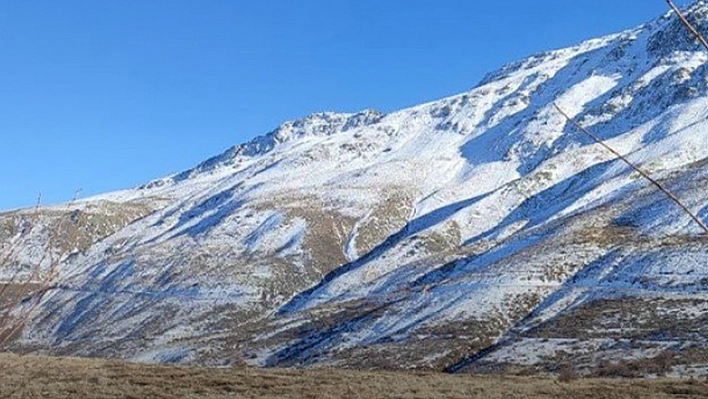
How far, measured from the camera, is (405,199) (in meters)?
184

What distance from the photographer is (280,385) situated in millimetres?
30125

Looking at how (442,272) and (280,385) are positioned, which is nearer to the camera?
(280,385)

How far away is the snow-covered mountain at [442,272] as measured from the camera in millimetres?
77562

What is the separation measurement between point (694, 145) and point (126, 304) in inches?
4404

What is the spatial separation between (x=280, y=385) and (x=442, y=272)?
85.6m

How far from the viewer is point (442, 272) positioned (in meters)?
114

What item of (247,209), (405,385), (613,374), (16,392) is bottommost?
(613,374)

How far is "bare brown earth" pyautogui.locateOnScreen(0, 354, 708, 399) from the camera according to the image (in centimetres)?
2770

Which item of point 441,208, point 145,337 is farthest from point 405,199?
point 145,337

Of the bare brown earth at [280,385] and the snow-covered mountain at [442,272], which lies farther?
the snow-covered mountain at [442,272]

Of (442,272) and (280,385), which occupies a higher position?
(280,385)

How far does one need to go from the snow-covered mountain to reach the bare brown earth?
8112 mm

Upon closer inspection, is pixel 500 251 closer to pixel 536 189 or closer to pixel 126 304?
pixel 536 189

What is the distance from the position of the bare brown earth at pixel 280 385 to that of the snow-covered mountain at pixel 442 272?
319 inches
